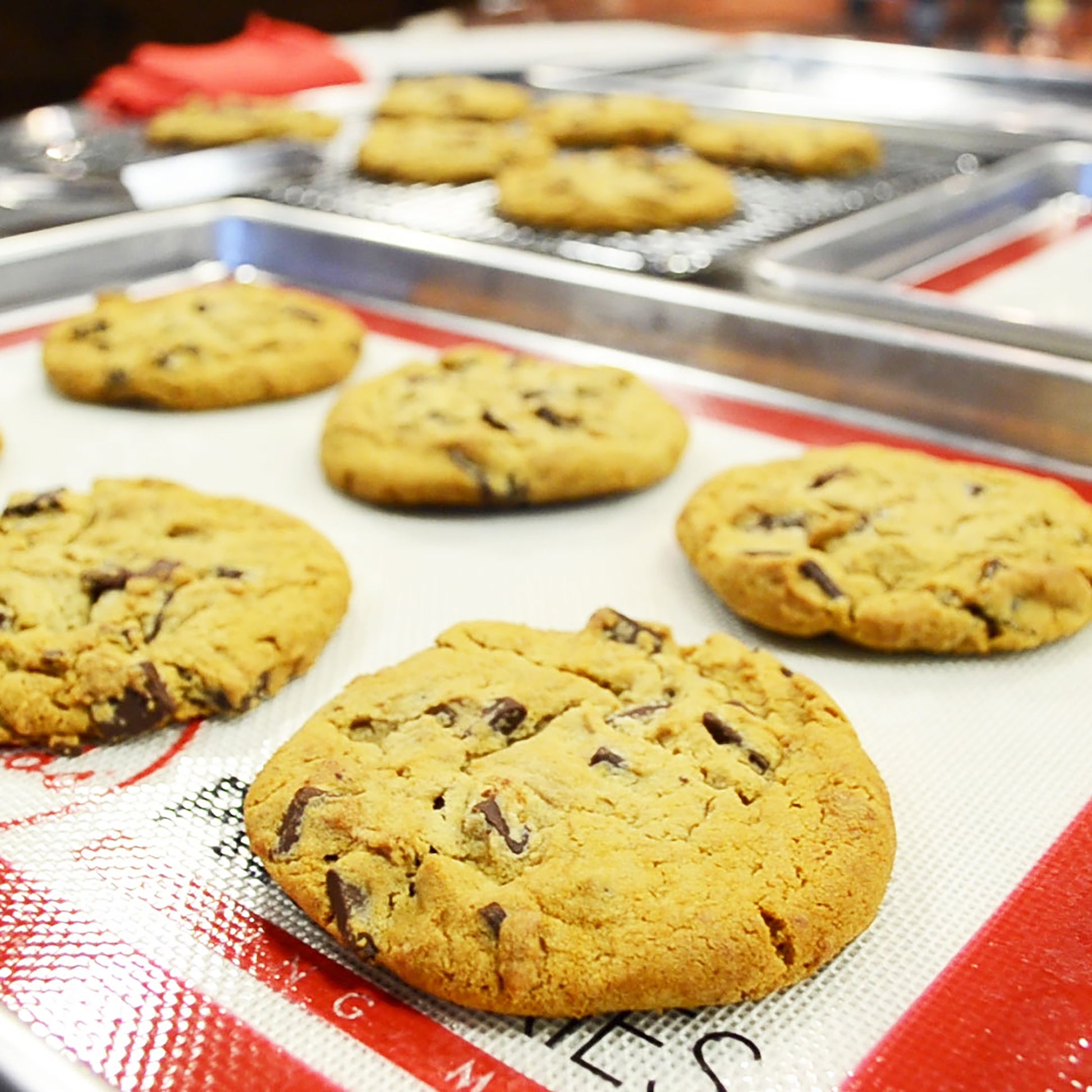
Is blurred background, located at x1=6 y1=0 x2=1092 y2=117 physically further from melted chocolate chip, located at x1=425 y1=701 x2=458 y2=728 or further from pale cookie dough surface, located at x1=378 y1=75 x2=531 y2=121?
melted chocolate chip, located at x1=425 y1=701 x2=458 y2=728

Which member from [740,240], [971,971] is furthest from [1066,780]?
[740,240]

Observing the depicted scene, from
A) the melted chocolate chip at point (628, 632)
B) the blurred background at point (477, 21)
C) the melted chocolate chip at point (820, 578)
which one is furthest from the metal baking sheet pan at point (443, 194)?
the blurred background at point (477, 21)

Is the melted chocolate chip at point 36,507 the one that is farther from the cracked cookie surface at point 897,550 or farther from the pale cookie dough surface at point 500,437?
the cracked cookie surface at point 897,550

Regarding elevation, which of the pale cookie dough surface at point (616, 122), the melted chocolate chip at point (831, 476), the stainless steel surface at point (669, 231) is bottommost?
the melted chocolate chip at point (831, 476)

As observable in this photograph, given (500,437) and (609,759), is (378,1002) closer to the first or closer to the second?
(609,759)

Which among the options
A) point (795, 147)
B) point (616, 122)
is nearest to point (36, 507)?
point (795, 147)

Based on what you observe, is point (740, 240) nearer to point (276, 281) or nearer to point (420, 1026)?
point (276, 281)
